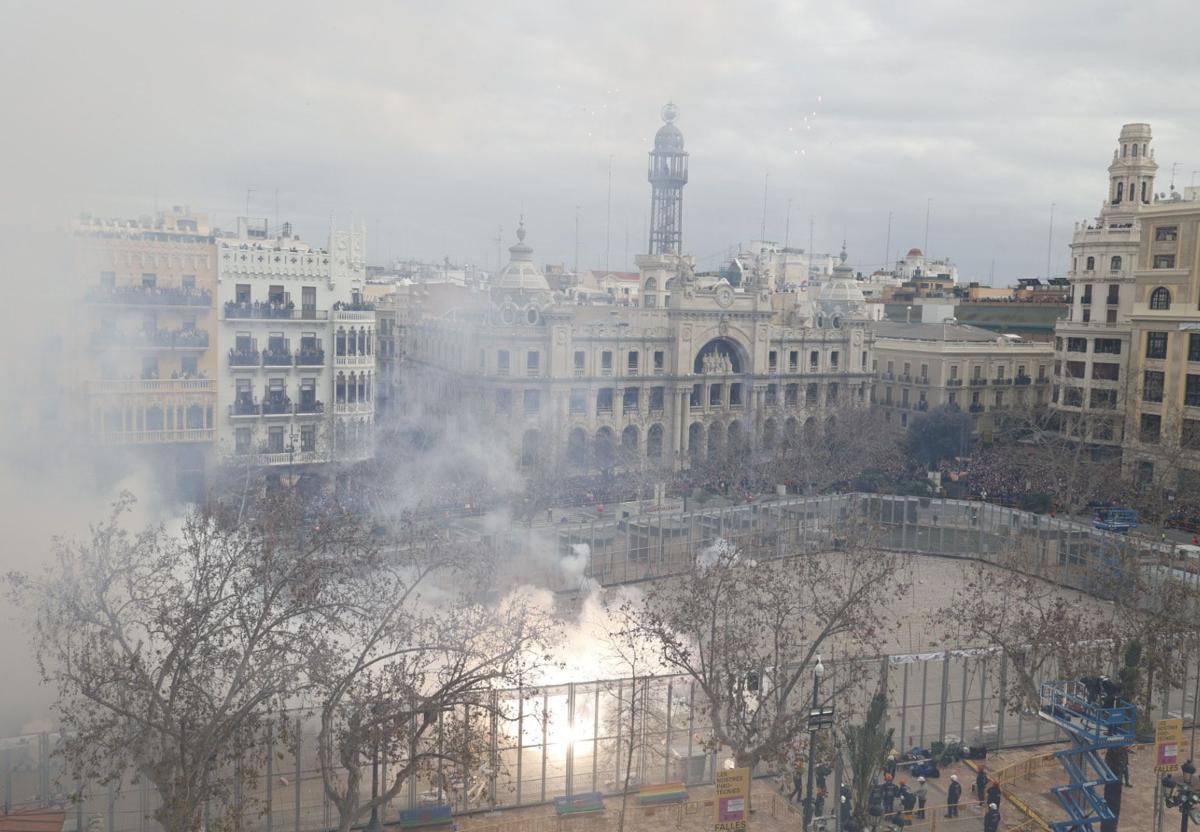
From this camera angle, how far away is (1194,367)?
169 feet

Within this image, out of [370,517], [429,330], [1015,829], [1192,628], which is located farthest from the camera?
[429,330]

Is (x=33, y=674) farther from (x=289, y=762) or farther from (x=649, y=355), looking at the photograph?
(x=649, y=355)

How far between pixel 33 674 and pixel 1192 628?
966 inches

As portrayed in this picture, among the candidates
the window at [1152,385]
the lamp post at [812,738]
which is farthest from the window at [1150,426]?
the lamp post at [812,738]

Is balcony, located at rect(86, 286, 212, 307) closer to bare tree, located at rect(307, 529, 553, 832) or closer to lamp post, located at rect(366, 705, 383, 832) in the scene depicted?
bare tree, located at rect(307, 529, 553, 832)

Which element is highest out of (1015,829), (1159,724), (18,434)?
(18,434)

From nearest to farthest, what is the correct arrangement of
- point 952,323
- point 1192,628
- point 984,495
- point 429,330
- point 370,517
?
point 1192,628
point 370,517
point 984,495
point 429,330
point 952,323

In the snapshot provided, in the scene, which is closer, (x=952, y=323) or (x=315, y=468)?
(x=315, y=468)

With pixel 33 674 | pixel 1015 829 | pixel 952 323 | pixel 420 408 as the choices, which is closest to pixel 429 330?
pixel 420 408

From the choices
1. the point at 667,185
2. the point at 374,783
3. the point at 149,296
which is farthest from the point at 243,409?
the point at 667,185

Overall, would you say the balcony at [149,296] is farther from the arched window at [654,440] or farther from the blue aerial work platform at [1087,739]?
the blue aerial work platform at [1087,739]

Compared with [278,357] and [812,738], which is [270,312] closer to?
[278,357]

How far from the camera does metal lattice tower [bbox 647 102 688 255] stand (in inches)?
4171

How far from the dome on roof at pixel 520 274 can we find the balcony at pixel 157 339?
70.7ft
